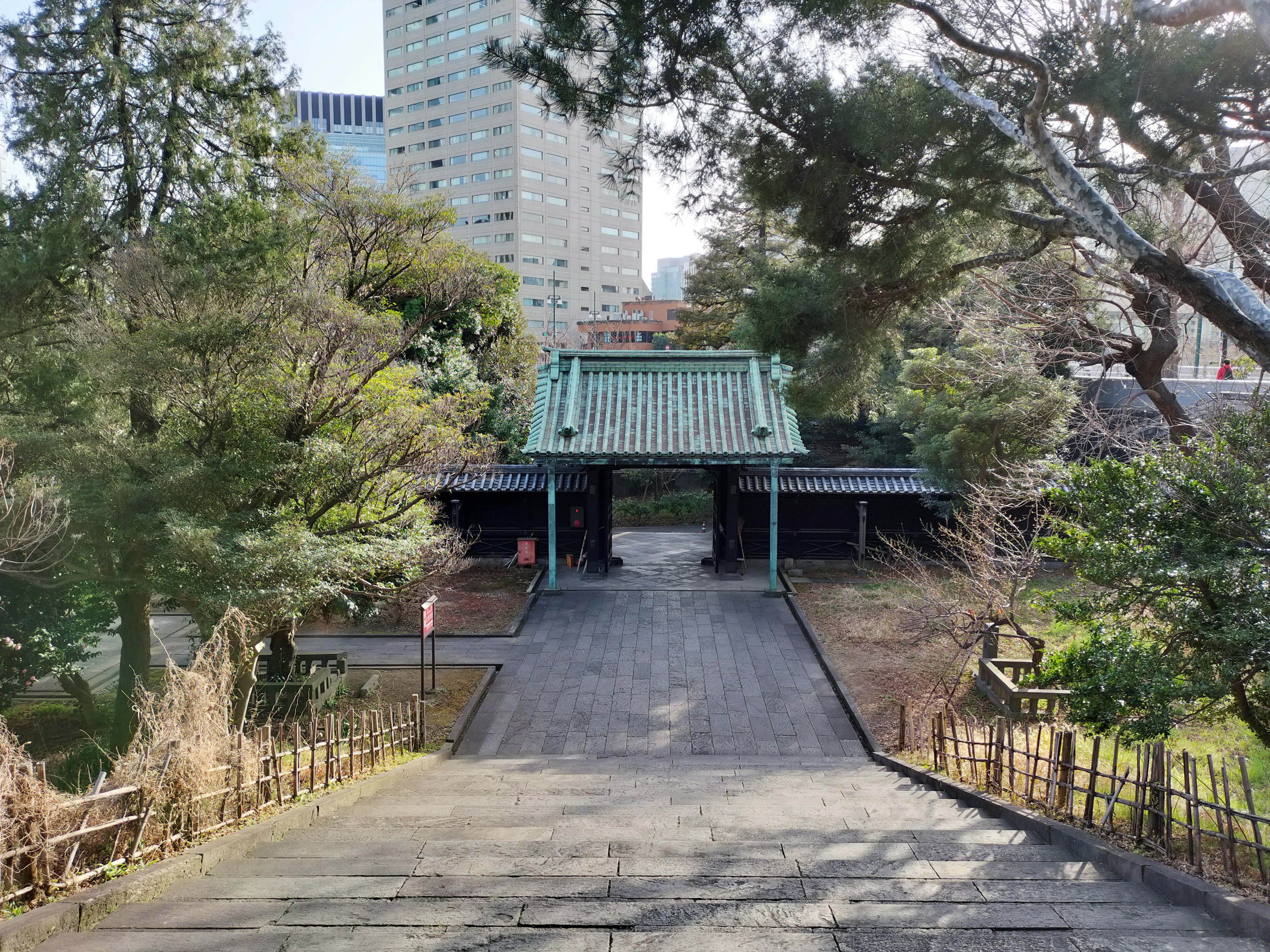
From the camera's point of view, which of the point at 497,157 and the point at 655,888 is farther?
the point at 497,157

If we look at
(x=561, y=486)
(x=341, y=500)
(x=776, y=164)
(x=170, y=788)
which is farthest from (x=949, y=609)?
(x=561, y=486)

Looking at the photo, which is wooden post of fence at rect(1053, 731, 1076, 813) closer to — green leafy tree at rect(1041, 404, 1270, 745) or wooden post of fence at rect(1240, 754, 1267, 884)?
green leafy tree at rect(1041, 404, 1270, 745)

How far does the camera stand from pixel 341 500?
31.2 feet

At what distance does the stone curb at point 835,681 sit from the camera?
10.3 m

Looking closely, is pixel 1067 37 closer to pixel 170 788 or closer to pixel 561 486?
pixel 170 788

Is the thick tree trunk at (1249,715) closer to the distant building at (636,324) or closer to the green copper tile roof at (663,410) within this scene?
the green copper tile roof at (663,410)

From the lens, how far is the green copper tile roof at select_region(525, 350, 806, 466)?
1716 cm

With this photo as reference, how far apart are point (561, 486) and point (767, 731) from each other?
34.0ft

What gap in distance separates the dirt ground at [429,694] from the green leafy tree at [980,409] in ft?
27.4

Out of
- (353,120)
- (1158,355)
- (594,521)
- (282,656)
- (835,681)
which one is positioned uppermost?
(353,120)

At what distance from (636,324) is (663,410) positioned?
37364 mm

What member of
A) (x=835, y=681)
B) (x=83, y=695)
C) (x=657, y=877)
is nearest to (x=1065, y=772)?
(x=657, y=877)

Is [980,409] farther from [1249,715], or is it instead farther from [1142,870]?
[1142,870]

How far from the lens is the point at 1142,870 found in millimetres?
5133
